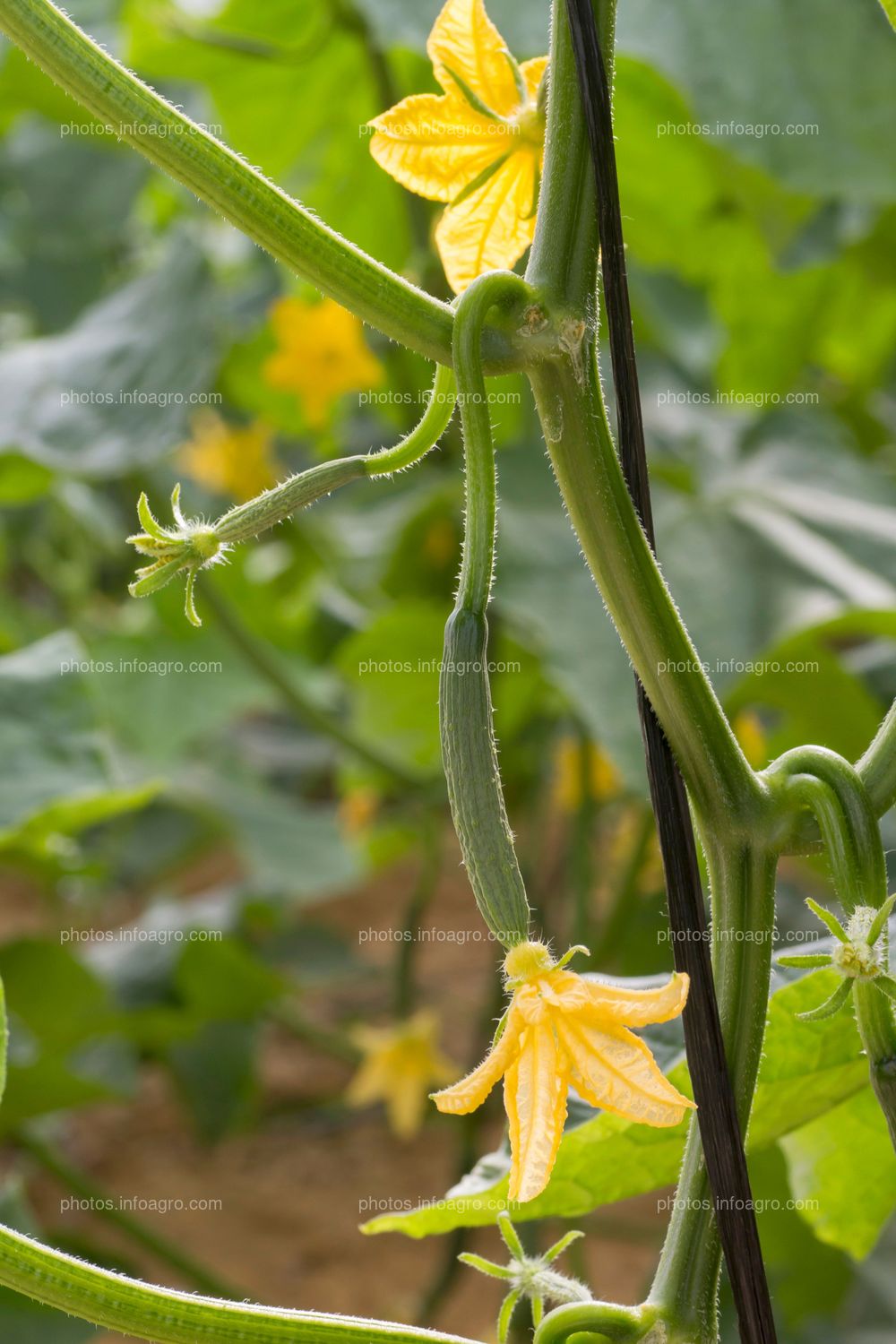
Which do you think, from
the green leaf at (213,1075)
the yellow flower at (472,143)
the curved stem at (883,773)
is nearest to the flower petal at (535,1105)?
the curved stem at (883,773)

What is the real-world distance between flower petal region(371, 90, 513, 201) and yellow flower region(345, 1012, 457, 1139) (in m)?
1.26

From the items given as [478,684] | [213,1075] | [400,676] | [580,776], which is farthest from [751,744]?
[478,684]

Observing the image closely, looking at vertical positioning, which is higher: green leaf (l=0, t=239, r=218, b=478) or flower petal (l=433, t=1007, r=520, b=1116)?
green leaf (l=0, t=239, r=218, b=478)

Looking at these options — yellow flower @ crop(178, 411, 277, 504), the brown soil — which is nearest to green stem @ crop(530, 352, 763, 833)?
the brown soil

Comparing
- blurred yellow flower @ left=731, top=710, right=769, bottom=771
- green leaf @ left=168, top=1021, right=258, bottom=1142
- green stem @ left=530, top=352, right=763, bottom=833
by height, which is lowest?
green leaf @ left=168, top=1021, right=258, bottom=1142

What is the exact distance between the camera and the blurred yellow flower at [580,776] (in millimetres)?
1407

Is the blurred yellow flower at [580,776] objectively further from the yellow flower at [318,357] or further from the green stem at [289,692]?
the yellow flower at [318,357]

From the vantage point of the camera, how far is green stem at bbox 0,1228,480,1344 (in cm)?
37

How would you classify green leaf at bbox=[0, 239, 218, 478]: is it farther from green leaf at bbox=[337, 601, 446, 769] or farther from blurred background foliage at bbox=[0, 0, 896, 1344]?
green leaf at bbox=[337, 601, 446, 769]

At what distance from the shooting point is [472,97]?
0.43 meters

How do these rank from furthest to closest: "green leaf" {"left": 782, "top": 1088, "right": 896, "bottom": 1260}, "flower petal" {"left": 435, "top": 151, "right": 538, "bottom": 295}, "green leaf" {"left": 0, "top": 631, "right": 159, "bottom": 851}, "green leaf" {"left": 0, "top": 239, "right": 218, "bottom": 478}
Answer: "green leaf" {"left": 0, "top": 239, "right": 218, "bottom": 478}
"green leaf" {"left": 0, "top": 631, "right": 159, "bottom": 851}
"green leaf" {"left": 782, "top": 1088, "right": 896, "bottom": 1260}
"flower petal" {"left": 435, "top": 151, "right": 538, "bottom": 295}

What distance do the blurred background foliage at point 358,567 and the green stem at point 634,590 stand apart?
25 centimetres

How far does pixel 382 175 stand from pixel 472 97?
3.46 feet

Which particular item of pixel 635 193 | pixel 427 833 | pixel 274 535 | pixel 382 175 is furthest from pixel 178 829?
pixel 635 193
